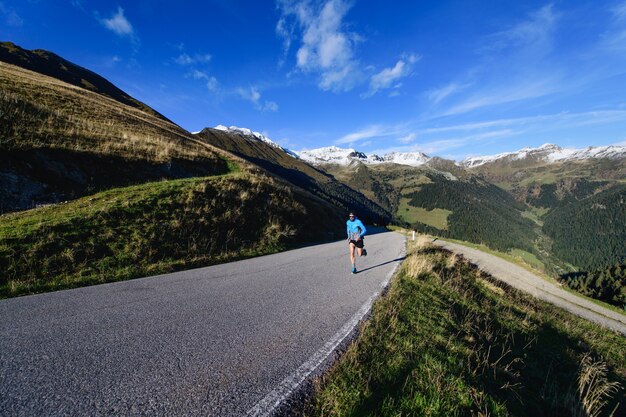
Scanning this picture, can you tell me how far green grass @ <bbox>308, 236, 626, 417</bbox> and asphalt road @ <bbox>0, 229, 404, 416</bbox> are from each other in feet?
2.05

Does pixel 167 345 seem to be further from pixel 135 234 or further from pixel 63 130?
pixel 63 130

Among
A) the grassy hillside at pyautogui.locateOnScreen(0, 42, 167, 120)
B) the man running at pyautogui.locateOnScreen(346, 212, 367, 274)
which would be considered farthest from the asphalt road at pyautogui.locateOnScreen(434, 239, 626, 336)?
the grassy hillside at pyautogui.locateOnScreen(0, 42, 167, 120)

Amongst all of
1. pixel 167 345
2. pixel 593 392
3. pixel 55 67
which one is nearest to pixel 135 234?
pixel 167 345

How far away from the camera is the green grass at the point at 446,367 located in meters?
3.93

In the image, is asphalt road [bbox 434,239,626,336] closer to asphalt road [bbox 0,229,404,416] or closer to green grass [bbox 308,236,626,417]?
green grass [bbox 308,236,626,417]

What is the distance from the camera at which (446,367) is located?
4840 millimetres

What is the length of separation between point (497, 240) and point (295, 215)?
219141 mm

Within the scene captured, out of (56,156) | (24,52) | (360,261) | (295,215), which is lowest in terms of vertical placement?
(360,261)

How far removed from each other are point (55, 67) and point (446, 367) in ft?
518

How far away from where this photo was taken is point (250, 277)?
377 inches

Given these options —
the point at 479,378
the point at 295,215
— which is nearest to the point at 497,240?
the point at 295,215

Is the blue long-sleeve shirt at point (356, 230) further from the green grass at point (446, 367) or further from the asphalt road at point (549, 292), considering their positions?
the asphalt road at point (549, 292)

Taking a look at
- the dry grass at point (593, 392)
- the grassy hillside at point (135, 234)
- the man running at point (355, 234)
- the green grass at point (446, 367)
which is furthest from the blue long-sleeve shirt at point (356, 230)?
the dry grass at point (593, 392)

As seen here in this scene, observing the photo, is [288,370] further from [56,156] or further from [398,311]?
[56,156]
